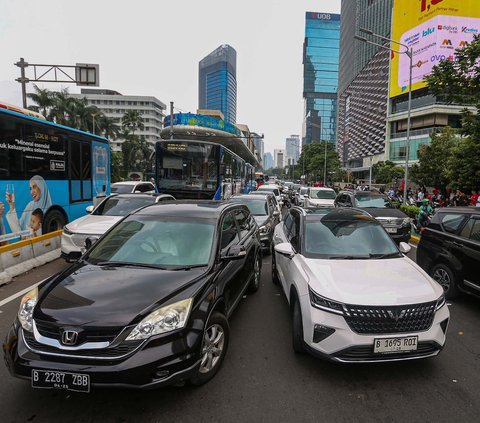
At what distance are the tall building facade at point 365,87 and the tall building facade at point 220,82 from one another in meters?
58.4

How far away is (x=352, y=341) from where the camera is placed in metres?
3.13

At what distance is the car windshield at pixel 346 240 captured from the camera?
4.45 meters

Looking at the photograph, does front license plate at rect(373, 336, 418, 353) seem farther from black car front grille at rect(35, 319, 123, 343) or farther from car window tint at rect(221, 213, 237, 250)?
black car front grille at rect(35, 319, 123, 343)

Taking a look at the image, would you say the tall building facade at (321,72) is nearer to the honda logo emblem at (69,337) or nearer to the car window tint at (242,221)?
the car window tint at (242,221)

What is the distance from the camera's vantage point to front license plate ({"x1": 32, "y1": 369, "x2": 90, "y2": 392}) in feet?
8.14

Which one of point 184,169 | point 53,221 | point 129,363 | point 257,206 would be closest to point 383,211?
point 257,206

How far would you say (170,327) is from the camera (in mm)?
2748

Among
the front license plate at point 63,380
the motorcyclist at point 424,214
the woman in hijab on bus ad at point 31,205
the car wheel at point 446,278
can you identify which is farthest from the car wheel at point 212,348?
the motorcyclist at point 424,214

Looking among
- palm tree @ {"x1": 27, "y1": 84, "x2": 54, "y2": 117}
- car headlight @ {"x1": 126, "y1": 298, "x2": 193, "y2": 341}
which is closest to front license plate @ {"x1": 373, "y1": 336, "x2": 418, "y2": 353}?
car headlight @ {"x1": 126, "y1": 298, "x2": 193, "y2": 341}

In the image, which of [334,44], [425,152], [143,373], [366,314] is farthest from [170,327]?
[334,44]

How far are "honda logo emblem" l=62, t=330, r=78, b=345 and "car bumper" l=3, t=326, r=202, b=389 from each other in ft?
0.34

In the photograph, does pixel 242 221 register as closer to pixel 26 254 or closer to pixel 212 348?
pixel 212 348

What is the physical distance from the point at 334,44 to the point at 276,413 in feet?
639

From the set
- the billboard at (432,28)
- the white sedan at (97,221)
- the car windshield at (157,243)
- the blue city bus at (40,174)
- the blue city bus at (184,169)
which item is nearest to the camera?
the car windshield at (157,243)
